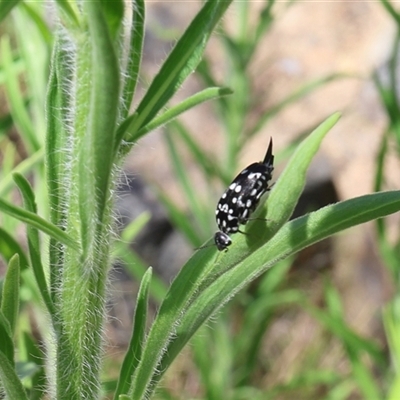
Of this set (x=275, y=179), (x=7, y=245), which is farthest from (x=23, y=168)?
(x=275, y=179)

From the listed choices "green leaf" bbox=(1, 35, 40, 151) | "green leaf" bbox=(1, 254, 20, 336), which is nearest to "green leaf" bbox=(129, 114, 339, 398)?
"green leaf" bbox=(1, 254, 20, 336)

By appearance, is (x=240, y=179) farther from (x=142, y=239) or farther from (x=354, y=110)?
(x=354, y=110)

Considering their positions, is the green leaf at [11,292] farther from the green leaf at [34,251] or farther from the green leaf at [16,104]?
the green leaf at [16,104]

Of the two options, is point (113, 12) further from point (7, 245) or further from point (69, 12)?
point (7, 245)

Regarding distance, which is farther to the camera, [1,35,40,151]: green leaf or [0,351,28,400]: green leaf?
[1,35,40,151]: green leaf

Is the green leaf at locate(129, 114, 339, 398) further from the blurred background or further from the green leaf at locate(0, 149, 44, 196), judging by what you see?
the blurred background

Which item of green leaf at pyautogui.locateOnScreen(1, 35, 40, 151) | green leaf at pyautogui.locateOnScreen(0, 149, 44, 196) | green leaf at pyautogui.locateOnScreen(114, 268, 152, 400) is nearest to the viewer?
green leaf at pyautogui.locateOnScreen(114, 268, 152, 400)
